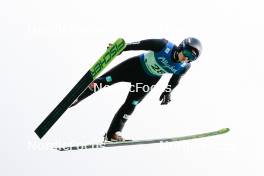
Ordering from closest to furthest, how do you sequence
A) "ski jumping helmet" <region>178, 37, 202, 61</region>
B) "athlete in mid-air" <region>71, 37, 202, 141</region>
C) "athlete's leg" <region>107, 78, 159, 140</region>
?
"ski jumping helmet" <region>178, 37, 202, 61</region>
"athlete in mid-air" <region>71, 37, 202, 141</region>
"athlete's leg" <region>107, 78, 159, 140</region>

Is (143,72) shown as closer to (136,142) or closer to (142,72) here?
(142,72)

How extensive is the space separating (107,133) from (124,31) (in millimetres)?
3913

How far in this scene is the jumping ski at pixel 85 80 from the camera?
793cm

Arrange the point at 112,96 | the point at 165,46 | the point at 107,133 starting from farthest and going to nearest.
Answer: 1. the point at 112,96
2. the point at 107,133
3. the point at 165,46

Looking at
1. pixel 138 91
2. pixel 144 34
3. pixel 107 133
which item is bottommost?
pixel 107 133

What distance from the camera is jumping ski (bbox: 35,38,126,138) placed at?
312 inches

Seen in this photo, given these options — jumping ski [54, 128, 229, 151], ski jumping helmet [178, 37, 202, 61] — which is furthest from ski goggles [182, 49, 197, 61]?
jumping ski [54, 128, 229, 151]

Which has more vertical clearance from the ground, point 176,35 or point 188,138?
point 176,35

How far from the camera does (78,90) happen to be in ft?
27.6

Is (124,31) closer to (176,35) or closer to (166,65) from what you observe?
(176,35)

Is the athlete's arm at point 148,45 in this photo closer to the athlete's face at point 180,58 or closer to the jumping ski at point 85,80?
the athlete's face at point 180,58

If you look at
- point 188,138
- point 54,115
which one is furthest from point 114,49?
point 188,138

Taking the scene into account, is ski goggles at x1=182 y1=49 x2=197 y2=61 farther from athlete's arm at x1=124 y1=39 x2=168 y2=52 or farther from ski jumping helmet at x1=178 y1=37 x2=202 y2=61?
athlete's arm at x1=124 y1=39 x2=168 y2=52

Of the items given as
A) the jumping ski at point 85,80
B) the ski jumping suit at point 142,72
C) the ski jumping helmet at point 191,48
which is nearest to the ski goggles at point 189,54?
the ski jumping helmet at point 191,48
